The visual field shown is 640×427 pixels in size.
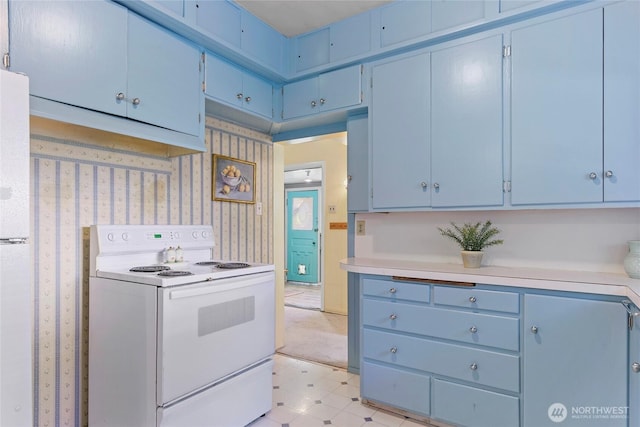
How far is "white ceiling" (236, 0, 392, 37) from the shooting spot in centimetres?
232

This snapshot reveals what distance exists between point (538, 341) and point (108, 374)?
2.17 metres

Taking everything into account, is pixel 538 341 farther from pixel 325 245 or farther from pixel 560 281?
pixel 325 245

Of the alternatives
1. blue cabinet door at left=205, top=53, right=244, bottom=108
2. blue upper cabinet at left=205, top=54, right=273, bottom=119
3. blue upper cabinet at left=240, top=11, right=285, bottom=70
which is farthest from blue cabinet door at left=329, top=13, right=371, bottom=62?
blue cabinet door at left=205, top=53, right=244, bottom=108

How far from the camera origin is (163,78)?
1966mm

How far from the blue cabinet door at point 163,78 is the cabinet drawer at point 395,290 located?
1435 millimetres

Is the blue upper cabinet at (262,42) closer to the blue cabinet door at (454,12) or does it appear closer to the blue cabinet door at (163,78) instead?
the blue cabinet door at (163,78)

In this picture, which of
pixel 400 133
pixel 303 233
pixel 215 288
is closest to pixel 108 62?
pixel 215 288

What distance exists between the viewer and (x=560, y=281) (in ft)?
5.54

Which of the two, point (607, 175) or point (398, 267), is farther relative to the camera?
point (398, 267)

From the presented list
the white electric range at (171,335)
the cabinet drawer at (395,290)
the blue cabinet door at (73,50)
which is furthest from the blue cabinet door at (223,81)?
the cabinet drawer at (395,290)

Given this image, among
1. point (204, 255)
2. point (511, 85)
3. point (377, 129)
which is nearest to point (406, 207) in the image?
point (377, 129)

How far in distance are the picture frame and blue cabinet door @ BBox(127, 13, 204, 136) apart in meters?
0.60

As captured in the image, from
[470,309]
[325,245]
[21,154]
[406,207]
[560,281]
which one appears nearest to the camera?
[21,154]

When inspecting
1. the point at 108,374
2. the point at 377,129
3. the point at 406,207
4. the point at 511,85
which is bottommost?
the point at 108,374
